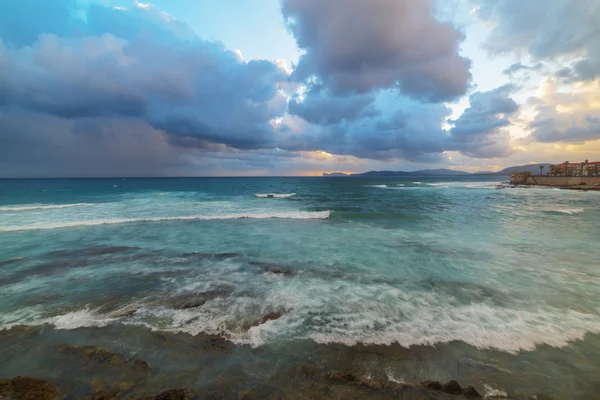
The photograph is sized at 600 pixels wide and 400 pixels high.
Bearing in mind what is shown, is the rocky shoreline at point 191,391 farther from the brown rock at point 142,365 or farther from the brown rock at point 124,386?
the brown rock at point 142,365

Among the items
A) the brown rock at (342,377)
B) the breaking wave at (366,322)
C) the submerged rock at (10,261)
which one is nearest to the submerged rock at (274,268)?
the breaking wave at (366,322)

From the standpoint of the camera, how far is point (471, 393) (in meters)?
4.01

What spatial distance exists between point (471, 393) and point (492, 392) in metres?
0.43

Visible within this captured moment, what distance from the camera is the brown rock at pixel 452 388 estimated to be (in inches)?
158

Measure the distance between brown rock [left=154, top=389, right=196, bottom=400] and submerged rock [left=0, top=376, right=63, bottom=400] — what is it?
1620 mm

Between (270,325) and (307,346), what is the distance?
49.0 inches

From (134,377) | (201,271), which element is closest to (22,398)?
(134,377)

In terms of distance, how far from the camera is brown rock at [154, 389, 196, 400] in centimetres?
379

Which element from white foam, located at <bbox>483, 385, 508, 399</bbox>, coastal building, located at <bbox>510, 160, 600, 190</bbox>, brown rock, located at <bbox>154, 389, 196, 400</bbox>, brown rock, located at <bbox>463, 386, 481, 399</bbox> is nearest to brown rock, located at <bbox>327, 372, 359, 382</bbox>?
brown rock, located at <bbox>463, 386, 481, 399</bbox>

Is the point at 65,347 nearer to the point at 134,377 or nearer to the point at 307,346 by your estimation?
the point at 134,377

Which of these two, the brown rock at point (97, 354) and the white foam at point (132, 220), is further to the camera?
the white foam at point (132, 220)

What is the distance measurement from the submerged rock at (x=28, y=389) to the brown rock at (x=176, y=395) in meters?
1.62

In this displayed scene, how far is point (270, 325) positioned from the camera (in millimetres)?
6148

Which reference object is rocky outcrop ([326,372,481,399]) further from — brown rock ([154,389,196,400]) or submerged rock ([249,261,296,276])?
submerged rock ([249,261,296,276])
